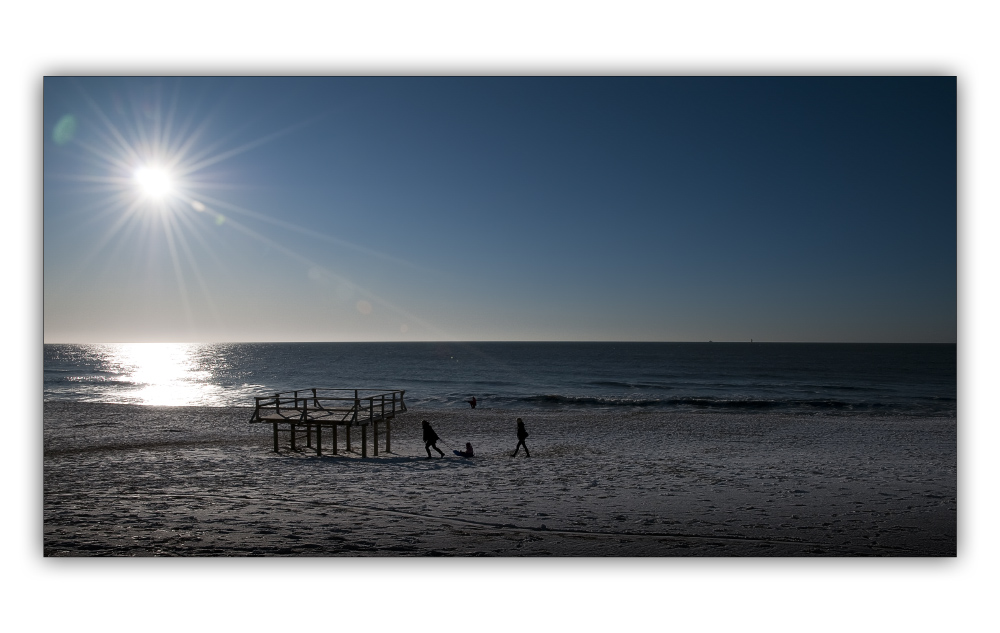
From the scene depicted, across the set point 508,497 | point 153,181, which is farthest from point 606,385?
point 153,181

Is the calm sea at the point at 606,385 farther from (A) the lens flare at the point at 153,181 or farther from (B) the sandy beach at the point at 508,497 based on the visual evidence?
(A) the lens flare at the point at 153,181

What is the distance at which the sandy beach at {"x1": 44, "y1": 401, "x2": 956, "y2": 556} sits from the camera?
7.82 metres

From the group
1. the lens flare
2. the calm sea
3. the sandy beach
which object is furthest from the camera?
the calm sea

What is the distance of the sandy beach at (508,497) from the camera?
7820 mm

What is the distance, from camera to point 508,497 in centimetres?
1002

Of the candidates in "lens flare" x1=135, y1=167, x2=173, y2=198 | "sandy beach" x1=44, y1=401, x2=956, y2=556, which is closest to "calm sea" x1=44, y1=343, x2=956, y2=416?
"sandy beach" x1=44, y1=401, x2=956, y2=556

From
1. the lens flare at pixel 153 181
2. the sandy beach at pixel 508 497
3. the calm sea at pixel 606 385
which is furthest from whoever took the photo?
the calm sea at pixel 606 385

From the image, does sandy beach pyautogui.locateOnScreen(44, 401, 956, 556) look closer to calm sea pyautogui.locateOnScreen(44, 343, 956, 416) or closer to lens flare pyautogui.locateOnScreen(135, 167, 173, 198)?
lens flare pyautogui.locateOnScreen(135, 167, 173, 198)

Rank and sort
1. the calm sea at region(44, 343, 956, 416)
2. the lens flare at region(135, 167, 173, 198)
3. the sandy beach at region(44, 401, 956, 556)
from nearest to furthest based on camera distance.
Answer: the sandy beach at region(44, 401, 956, 556)
the lens flare at region(135, 167, 173, 198)
the calm sea at region(44, 343, 956, 416)

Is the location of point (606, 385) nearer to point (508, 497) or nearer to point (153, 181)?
point (508, 497)

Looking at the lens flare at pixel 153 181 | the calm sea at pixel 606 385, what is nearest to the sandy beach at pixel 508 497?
the lens flare at pixel 153 181

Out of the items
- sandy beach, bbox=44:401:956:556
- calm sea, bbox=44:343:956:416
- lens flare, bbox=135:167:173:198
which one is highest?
lens flare, bbox=135:167:173:198

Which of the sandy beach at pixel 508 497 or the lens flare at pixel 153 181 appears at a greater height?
the lens flare at pixel 153 181

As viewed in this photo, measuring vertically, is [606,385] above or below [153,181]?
below
